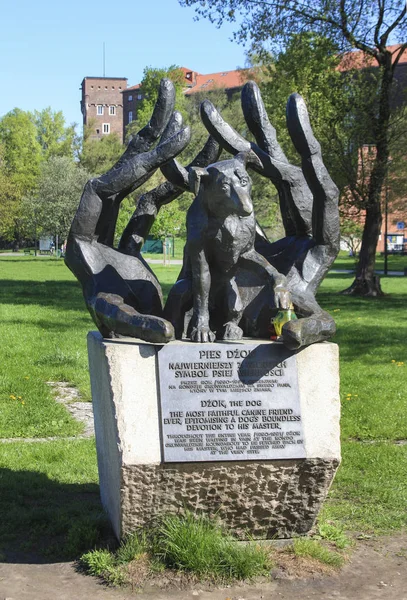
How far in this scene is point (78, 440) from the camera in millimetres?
7918

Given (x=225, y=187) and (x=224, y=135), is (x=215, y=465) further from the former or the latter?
(x=224, y=135)

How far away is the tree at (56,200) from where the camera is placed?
5003 cm

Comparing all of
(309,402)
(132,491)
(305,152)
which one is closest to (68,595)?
(132,491)

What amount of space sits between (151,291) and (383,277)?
97.9 ft

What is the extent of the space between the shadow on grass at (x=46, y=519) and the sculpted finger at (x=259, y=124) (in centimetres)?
315

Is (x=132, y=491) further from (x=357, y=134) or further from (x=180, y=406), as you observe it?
(x=357, y=134)

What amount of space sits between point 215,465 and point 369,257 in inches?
762

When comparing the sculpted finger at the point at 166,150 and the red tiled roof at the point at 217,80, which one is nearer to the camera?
the sculpted finger at the point at 166,150

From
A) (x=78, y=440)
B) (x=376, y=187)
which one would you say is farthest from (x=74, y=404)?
(x=376, y=187)

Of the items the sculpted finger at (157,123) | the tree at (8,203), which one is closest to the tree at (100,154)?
the tree at (8,203)

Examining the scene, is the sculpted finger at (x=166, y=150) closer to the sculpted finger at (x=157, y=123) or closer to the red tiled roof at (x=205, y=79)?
the sculpted finger at (x=157, y=123)

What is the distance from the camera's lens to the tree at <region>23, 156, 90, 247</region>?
5003cm

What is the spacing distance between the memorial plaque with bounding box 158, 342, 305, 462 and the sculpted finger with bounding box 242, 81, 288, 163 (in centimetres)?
201

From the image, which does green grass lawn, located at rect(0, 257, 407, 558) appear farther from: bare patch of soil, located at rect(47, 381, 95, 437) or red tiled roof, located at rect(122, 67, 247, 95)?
red tiled roof, located at rect(122, 67, 247, 95)
